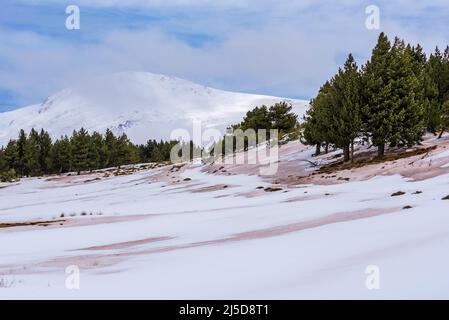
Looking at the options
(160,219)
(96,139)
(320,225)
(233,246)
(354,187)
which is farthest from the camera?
(96,139)

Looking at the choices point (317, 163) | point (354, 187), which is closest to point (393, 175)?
point (354, 187)

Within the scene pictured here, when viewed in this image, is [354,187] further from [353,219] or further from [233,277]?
[233,277]

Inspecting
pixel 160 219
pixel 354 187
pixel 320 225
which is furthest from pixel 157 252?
pixel 354 187

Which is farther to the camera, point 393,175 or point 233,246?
point 393,175

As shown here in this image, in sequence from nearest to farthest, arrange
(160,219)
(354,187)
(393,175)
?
(160,219) → (354,187) → (393,175)

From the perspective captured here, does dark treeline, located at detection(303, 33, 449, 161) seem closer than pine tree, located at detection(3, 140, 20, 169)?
Yes

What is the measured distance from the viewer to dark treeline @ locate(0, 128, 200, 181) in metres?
101

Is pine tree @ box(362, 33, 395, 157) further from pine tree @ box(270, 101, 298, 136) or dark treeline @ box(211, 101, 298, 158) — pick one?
pine tree @ box(270, 101, 298, 136)

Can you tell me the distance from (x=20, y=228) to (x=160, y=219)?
6346mm

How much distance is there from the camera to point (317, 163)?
47594 millimetres

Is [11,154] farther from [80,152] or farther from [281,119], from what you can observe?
[281,119]

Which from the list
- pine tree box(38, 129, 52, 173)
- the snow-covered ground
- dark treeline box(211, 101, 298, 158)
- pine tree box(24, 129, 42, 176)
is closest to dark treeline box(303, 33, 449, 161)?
the snow-covered ground

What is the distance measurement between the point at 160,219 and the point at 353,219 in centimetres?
902

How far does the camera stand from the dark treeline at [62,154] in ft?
330
